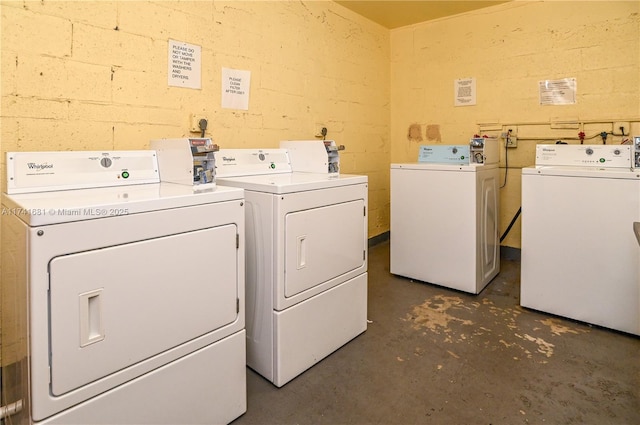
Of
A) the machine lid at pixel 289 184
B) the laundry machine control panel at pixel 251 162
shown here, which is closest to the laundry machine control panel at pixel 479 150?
the machine lid at pixel 289 184

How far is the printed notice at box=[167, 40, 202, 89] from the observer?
7.68 ft

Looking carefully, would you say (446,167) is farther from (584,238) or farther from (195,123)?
(195,123)

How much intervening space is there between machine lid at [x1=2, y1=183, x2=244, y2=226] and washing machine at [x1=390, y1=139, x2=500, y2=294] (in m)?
1.92

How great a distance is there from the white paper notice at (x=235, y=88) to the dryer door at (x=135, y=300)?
4.51 ft

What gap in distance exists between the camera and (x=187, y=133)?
2.45 meters

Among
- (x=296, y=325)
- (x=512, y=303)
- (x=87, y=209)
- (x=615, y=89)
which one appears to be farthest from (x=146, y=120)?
(x=615, y=89)

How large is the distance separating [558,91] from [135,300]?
12.0 feet

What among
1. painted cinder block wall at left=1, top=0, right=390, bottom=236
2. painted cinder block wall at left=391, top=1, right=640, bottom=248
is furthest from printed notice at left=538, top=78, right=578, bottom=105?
painted cinder block wall at left=1, top=0, right=390, bottom=236

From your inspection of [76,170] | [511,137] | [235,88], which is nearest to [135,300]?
[76,170]

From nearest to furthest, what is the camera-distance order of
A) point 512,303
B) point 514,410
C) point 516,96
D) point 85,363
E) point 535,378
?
point 85,363, point 514,410, point 535,378, point 512,303, point 516,96

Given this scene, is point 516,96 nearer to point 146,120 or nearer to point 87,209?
point 146,120

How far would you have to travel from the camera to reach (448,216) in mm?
3031

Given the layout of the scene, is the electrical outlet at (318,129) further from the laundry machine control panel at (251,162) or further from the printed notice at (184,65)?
the printed notice at (184,65)

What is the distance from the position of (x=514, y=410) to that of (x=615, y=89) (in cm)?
282
